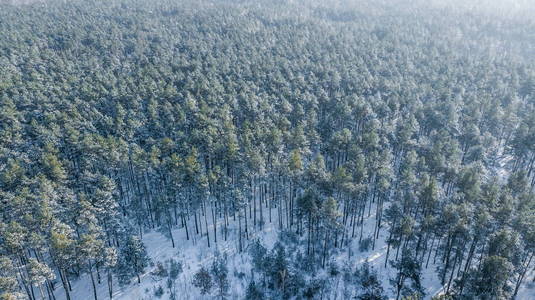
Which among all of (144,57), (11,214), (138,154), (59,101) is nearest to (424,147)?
(138,154)

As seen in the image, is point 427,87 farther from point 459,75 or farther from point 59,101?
point 59,101

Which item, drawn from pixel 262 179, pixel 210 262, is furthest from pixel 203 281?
pixel 262 179

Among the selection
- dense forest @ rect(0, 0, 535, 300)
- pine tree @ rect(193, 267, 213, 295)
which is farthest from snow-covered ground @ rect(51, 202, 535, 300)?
pine tree @ rect(193, 267, 213, 295)

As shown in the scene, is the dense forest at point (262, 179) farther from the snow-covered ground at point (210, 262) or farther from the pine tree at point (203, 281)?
the snow-covered ground at point (210, 262)

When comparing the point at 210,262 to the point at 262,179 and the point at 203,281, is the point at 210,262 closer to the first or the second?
the point at 203,281

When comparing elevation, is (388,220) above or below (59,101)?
below
